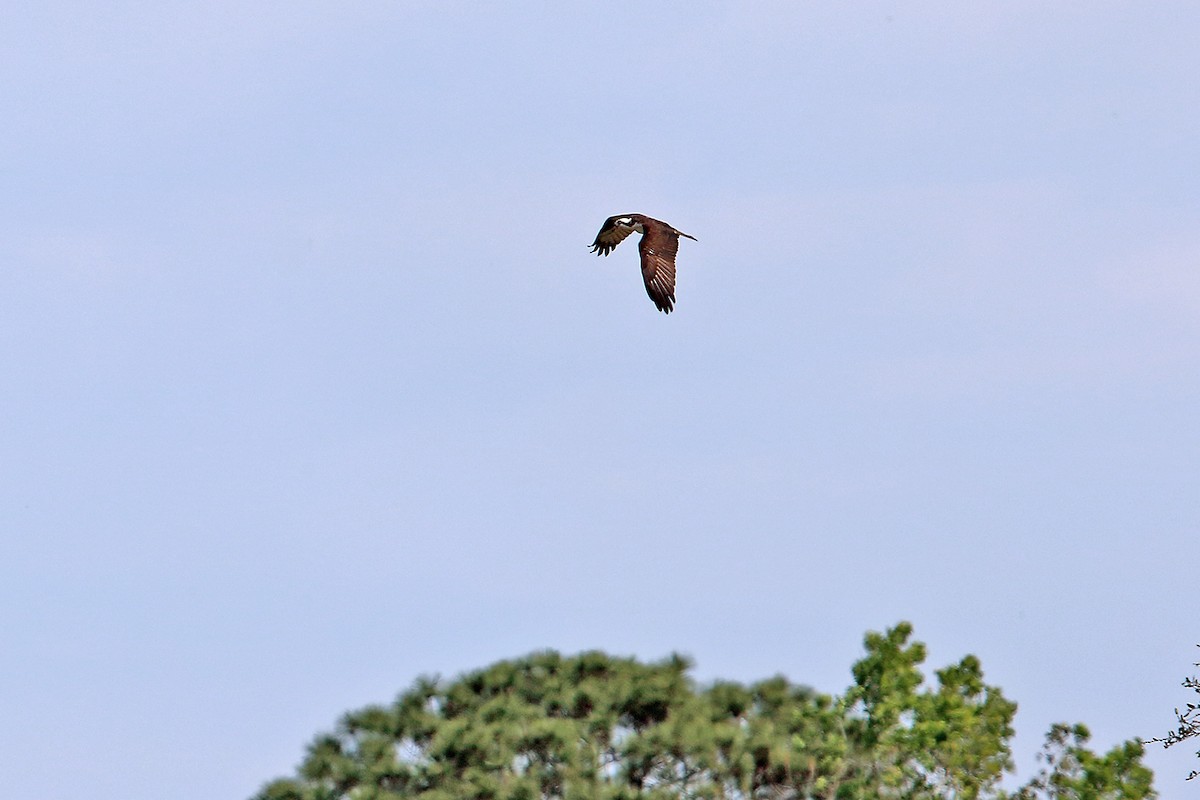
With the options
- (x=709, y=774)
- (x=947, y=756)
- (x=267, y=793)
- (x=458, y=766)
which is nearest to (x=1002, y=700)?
(x=947, y=756)

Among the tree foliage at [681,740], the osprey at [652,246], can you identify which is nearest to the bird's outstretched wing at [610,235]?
the osprey at [652,246]

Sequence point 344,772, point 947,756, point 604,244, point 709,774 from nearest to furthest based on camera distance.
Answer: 1. point 947,756
2. point 604,244
3. point 709,774
4. point 344,772

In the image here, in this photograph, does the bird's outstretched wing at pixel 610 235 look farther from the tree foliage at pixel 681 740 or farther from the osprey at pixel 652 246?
the tree foliage at pixel 681 740

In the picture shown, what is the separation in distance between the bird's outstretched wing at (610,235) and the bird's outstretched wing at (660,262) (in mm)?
934

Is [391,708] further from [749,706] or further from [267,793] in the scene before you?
[749,706]

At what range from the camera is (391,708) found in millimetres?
49344

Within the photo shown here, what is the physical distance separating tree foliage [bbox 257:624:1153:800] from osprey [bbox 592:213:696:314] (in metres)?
6.32

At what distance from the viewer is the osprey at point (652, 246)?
39625 mm

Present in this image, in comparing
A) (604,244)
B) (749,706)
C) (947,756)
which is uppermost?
(604,244)

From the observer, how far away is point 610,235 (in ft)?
137

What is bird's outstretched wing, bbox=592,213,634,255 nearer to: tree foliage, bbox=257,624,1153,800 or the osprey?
the osprey

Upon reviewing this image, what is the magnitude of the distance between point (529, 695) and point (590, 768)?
10.5 feet

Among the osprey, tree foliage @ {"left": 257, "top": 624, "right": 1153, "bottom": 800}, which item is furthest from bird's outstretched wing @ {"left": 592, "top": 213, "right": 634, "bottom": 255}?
tree foliage @ {"left": 257, "top": 624, "right": 1153, "bottom": 800}

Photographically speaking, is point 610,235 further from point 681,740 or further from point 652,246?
point 681,740
